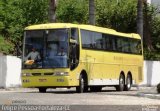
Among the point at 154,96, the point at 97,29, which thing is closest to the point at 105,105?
the point at 154,96

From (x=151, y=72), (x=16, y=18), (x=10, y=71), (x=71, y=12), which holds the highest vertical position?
(x=71, y=12)

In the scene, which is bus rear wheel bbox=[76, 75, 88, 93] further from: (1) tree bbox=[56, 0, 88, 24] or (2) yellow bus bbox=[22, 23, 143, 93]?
(1) tree bbox=[56, 0, 88, 24]

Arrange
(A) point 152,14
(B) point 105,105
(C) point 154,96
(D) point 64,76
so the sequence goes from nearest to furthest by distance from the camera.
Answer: (B) point 105,105 → (C) point 154,96 → (D) point 64,76 → (A) point 152,14

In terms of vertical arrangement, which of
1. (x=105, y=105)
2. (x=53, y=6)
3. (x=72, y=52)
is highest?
(x=53, y=6)

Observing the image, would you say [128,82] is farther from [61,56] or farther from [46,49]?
[46,49]

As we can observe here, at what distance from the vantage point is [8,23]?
47625mm

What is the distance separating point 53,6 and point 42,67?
11.0 m

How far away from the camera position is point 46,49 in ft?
95.0

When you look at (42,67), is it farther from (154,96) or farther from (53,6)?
(53,6)

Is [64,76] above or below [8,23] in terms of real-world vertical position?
below

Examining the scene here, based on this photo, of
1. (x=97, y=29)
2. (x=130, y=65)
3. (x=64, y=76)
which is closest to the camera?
(x=64, y=76)

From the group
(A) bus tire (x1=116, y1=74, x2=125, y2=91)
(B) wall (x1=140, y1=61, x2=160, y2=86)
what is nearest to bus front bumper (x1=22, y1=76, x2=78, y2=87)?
(A) bus tire (x1=116, y1=74, x2=125, y2=91)

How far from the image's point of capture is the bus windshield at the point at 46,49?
28.7 metres

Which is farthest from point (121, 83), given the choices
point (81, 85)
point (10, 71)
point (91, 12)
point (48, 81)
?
point (48, 81)
